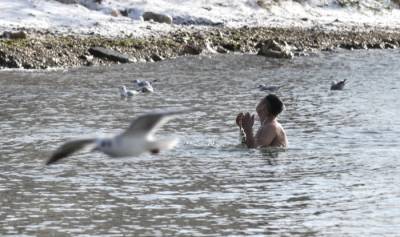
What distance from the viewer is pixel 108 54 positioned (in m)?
34.0

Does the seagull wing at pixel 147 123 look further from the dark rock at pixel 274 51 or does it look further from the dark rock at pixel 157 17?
the dark rock at pixel 157 17

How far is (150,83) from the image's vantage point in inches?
1121

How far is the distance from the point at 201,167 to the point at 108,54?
57.3ft

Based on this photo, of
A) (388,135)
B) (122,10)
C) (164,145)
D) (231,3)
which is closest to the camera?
(164,145)

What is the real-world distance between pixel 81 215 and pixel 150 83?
1512 centimetres

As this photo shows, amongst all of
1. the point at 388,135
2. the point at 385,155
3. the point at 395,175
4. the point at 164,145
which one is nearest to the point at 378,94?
the point at 388,135

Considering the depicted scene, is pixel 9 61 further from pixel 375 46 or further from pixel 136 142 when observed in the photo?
pixel 136 142

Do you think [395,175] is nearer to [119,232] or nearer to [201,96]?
[119,232]

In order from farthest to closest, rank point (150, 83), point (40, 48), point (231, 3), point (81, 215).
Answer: point (231, 3) < point (40, 48) < point (150, 83) < point (81, 215)

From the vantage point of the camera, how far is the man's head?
17.7m

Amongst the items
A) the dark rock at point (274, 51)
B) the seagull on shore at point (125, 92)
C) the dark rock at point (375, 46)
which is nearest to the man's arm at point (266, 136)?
the seagull on shore at point (125, 92)

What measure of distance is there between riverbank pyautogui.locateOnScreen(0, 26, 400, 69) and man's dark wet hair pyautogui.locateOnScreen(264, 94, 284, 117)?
49.0 feet

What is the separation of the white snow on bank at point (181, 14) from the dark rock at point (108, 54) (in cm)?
246

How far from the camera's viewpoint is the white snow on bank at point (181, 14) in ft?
122
